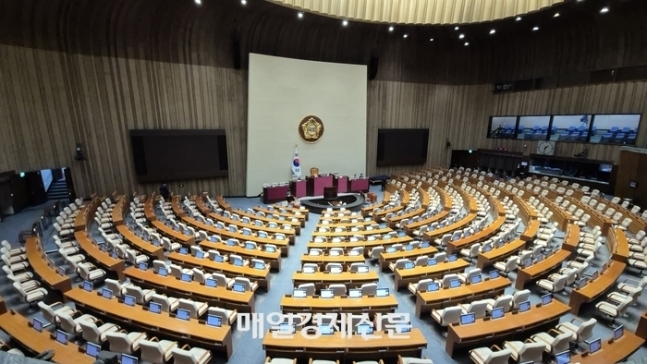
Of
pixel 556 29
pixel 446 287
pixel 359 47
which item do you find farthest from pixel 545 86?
pixel 446 287

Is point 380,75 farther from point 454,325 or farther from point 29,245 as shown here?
point 29,245

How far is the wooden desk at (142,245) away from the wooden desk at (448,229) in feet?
28.5

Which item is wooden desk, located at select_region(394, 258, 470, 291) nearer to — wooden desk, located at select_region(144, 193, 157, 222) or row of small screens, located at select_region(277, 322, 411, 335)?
row of small screens, located at select_region(277, 322, 411, 335)

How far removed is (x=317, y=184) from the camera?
58.3 ft

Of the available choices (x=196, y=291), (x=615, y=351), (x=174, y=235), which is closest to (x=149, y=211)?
(x=174, y=235)

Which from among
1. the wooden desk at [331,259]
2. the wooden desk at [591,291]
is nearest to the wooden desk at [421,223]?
the wooden desk at [331,259]

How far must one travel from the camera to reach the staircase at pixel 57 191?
1366cm

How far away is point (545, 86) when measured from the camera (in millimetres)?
19641

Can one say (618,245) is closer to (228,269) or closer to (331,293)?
(331,293)

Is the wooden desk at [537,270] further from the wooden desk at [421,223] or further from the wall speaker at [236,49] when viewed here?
the wall speaker at [236,49]

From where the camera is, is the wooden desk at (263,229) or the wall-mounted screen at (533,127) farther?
the wall-mounted screen at (533,127)

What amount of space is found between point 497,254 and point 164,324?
857 centimetres

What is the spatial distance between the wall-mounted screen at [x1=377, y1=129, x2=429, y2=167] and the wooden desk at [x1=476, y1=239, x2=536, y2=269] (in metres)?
13.5

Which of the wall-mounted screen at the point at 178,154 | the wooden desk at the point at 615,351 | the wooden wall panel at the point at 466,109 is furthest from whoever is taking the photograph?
the wooden wall panel at the point at 466,109
